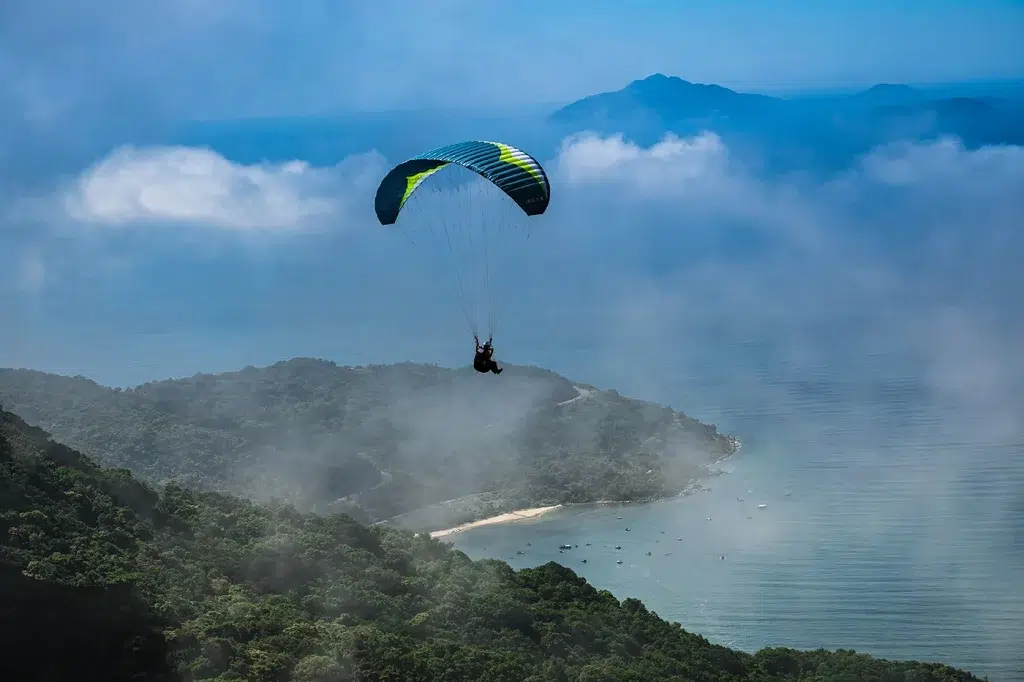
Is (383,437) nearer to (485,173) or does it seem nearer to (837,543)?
(837,543)

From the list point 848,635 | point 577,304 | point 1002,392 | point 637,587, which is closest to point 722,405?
point 1002,392

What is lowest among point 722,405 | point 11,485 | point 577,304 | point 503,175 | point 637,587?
point 11,485

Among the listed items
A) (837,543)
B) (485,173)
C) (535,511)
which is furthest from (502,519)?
(485,173)

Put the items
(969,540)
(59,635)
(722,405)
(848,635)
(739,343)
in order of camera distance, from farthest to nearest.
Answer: (739,343)
(722,405)
(969,540)
(848,635)
(59,635)

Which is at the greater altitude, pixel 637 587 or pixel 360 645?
pixel 637 587

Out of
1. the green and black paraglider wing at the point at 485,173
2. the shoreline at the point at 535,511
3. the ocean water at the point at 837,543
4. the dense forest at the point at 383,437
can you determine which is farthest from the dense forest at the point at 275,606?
the dense forest at the point at 383,437

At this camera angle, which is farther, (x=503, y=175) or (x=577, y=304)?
(x=577, y=304)

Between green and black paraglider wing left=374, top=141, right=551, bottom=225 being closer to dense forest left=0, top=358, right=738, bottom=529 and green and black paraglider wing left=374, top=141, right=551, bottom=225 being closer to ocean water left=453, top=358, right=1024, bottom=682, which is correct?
ocean water left=453, top=358, right=1024, bottom=682

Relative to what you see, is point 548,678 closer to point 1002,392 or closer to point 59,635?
point 59,635
